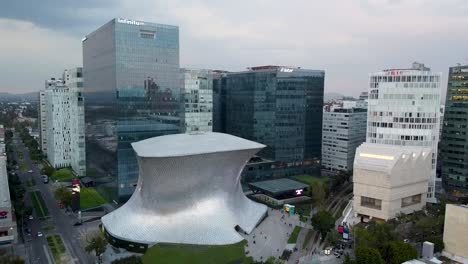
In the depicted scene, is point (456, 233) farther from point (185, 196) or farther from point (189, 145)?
point (189, 145)

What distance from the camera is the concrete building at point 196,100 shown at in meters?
66.6

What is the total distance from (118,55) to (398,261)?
1543 inches

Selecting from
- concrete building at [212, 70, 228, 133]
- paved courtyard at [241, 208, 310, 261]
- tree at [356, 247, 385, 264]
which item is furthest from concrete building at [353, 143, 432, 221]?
concrete building at [212, 70, 228, 133]

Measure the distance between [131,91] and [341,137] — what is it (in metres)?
46.7

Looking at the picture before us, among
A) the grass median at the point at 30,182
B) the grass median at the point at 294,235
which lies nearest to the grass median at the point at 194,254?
the grass median at the point at 294,235

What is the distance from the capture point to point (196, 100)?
67312 millimetres

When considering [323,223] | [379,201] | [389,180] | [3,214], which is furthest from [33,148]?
[389,180]

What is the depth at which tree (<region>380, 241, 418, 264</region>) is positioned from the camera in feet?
107

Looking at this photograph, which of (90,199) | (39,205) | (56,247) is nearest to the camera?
(56,247)

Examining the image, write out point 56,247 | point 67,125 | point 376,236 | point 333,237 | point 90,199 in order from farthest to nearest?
point 67,125 → point 90,199 → point 56,247 → point 333,237 → point 376,236

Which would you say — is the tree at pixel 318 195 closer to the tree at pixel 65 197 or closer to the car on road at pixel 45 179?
the tree at pixel 65 197

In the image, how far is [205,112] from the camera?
67.8 metres

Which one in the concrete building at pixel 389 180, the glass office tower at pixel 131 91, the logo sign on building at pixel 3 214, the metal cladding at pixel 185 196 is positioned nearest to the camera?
the metal cladding at pixel 185 196

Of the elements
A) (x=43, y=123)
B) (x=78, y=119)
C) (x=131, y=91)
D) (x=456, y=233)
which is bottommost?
(x=456, y=233)
